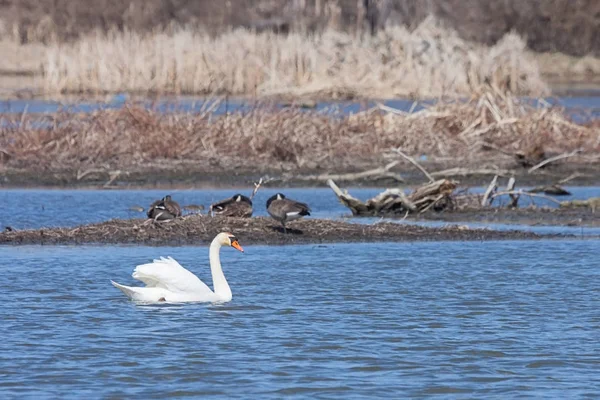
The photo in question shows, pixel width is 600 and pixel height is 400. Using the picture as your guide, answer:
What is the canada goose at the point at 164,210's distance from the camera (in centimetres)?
1552

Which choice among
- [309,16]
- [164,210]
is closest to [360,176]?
[164,210]

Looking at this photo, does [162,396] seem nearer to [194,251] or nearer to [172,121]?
[194,251]

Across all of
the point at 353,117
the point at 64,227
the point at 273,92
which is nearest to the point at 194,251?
the point at 64,227

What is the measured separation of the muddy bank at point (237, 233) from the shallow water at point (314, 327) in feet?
1.24

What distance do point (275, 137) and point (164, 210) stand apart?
874cm

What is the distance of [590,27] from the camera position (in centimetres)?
6169

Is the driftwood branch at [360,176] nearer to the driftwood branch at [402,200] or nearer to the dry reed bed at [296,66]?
the driftwood branch at [402,200]

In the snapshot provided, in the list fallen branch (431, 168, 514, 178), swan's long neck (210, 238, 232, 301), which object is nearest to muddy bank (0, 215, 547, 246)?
fallen branch (431, 168, 514, 178)

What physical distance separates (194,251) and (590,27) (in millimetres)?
49237

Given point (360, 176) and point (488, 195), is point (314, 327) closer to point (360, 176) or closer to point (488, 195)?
point (488, 195)

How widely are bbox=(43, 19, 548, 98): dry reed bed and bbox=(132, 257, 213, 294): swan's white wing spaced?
2332 centimetres

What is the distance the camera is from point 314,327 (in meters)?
10.6

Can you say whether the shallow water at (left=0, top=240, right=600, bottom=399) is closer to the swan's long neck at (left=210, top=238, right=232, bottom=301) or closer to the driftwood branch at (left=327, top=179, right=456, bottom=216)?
the swan's long neck at (left=210, top=238, right=232, bottom=301)

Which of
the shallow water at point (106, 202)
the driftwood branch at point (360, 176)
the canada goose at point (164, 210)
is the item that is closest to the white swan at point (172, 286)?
the canada goose at point (164, 210)
